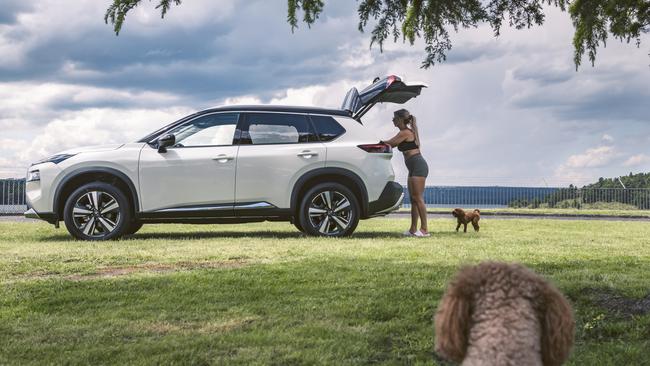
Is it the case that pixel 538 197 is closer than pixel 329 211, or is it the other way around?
pixel 329 211

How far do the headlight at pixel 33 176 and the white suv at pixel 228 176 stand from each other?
0.07ft

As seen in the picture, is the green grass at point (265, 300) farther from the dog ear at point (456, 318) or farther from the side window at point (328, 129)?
the side window at point (328, 129)

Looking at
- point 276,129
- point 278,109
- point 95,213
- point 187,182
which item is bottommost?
point 95,213

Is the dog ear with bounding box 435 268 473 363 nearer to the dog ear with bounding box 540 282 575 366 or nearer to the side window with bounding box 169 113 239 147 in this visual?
the dog ear with bounding box 540 282 575 366

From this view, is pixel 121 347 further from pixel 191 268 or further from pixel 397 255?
pixel 397 255

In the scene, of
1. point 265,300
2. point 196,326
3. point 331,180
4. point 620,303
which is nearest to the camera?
point 196,326

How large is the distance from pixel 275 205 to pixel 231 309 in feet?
17.5

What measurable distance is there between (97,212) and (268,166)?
275 centimetres

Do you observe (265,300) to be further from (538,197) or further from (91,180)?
(538,197)

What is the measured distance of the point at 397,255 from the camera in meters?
7.80

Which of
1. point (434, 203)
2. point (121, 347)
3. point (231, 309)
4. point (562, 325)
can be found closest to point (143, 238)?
point (231, 309)

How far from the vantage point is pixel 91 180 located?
10211 mm

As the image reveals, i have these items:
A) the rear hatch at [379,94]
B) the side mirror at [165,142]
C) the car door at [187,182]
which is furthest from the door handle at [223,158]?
the rear hatch at [379,94]

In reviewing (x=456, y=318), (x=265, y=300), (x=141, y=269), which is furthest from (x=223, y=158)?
(x=456, y=318)
